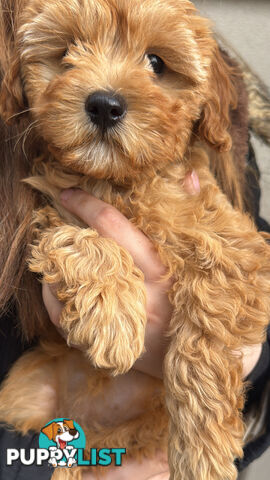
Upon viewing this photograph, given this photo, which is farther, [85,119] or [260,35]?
[260,35]

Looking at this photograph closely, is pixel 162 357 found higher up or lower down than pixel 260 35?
lower down

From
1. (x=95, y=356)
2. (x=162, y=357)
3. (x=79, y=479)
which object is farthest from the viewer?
(x=79, y=479)

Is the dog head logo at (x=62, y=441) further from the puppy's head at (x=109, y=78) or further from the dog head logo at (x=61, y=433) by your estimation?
the puppy's head at (x=109, y=78)

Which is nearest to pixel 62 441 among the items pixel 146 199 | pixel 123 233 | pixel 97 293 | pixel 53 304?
pixel 53 304

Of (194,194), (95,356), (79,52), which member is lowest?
(95,356)

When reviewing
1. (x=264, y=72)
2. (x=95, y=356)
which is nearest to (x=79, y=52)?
(x=95, y=356)

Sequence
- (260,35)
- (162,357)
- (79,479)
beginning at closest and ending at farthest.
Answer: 1. (162,357)
2. (79,479)
3. (260,35)

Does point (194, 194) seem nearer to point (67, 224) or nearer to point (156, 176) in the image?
point (156, 176)
